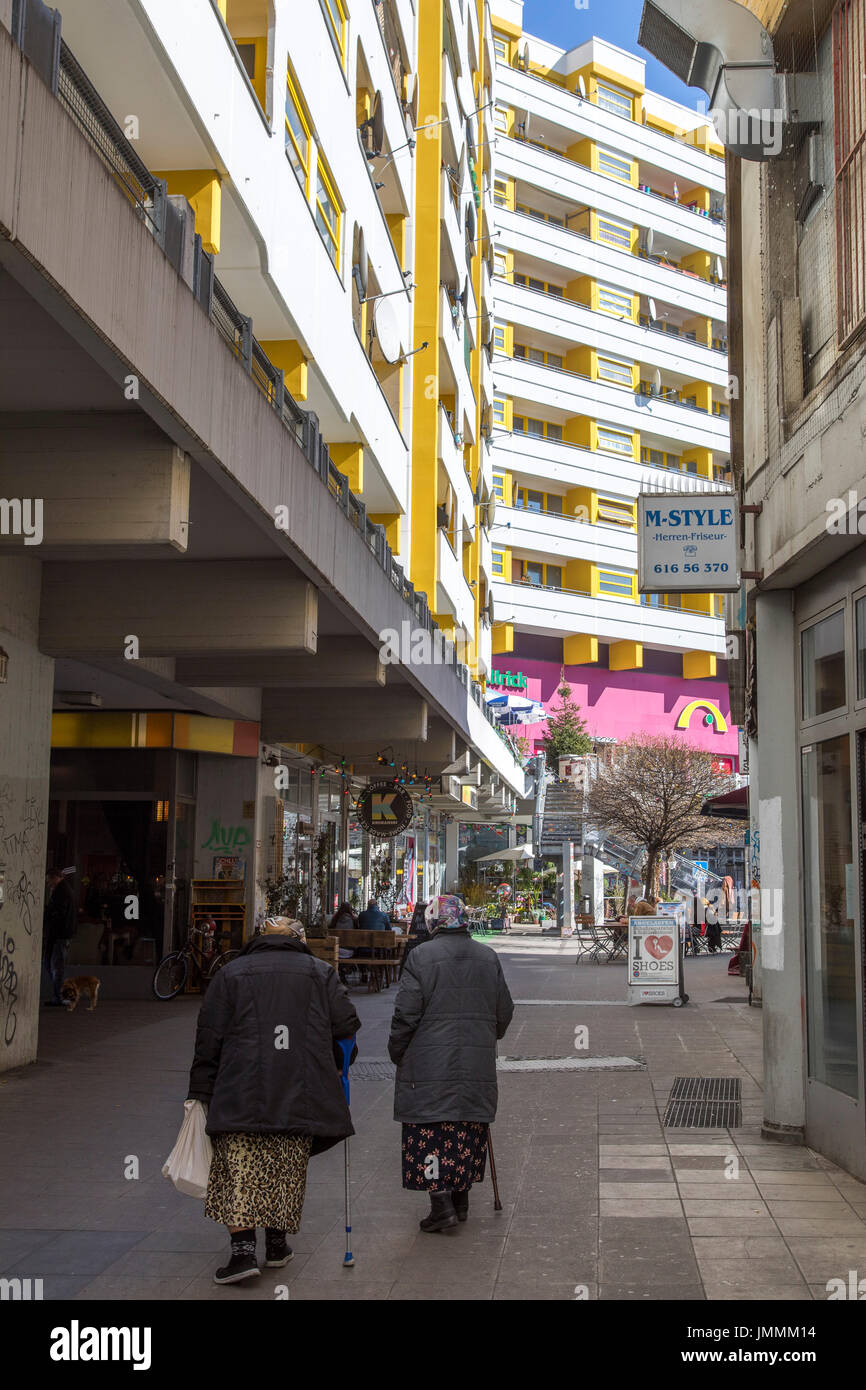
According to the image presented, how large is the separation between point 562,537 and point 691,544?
47.1 metres

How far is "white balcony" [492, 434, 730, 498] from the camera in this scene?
A: 183 ft

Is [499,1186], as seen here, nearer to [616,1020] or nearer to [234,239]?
[616,1020]

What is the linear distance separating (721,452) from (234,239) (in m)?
52.5

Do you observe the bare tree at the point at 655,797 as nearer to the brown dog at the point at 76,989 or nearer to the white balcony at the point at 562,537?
the brown dog at the point at 76,989

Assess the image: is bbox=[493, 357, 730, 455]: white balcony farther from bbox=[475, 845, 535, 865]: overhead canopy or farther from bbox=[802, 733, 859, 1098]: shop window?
bbox=[802, 733, 859, 1098]: shop window

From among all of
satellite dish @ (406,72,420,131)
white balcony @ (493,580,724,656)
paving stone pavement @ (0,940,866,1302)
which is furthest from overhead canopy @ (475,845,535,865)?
paving stone pavement @ (0,940,866,1302)

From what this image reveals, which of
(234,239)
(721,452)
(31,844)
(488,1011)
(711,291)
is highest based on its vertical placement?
(711,291)

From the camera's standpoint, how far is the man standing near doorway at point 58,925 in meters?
16.2

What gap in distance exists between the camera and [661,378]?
206ft

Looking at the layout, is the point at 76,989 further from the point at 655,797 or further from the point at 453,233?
the point at 453,233

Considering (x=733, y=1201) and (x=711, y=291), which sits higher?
(x=711, y=291)

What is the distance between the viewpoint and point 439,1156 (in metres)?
6.73
